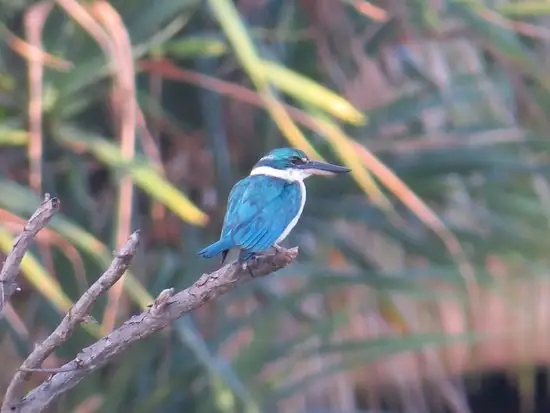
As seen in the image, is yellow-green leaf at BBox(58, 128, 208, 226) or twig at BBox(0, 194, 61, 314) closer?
twig at BBox(0, 194, 61, 314)

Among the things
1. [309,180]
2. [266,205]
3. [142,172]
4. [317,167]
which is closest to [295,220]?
[266,205]

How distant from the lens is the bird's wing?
114 cm

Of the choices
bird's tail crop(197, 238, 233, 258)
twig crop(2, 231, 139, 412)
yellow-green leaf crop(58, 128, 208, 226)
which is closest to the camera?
twig crop(2, 231, 139, 412)

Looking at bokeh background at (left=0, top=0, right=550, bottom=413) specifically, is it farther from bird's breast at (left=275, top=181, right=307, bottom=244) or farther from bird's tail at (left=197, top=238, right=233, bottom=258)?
bird's tail at (left=197, top=238, right=233, bottom=258)

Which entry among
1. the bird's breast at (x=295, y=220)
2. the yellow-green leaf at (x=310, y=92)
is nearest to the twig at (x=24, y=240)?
the bird's breast at (x=295, y=220)

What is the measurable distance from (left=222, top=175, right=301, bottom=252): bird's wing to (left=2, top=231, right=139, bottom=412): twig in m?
0.35

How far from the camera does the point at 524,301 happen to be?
2.93 metres

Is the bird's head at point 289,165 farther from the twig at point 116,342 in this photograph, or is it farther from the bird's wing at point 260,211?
the twig at point 116,342

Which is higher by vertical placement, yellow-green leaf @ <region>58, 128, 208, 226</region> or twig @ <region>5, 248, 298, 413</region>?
yellow-green leaf @ <region>58, 128, 208, 226</region>

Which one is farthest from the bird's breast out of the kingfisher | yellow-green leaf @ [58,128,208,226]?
yellow-green leaf @ [58,128,208,226]

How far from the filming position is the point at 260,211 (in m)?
1.24

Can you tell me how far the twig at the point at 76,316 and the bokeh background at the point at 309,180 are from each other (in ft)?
2.93

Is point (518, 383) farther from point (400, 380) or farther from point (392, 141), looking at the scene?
point (392, 141)

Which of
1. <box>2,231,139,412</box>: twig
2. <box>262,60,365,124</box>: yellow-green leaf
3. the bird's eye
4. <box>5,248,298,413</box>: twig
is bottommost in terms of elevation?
<box>5,248,298,413</box>: twig
